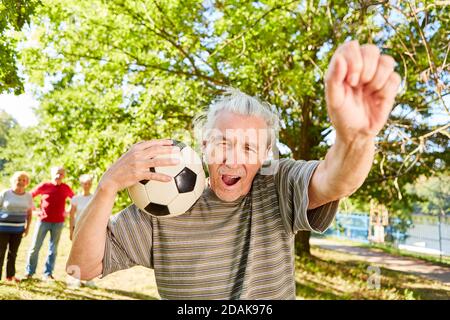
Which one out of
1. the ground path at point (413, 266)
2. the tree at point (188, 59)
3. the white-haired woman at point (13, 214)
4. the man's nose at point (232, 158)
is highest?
the tree at point (188, 59)

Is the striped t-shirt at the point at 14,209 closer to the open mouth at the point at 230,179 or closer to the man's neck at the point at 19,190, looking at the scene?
the man's neck at the point at 19,190

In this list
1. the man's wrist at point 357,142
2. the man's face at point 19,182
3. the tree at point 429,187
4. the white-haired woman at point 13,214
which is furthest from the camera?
the tree at point 429,187

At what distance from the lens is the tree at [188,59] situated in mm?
7719

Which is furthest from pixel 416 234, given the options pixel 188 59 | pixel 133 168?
pixel 133 168

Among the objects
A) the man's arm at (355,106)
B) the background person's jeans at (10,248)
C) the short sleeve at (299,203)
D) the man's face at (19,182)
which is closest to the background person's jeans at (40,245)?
the background person's jeans at (10,248)

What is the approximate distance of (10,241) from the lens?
589cm

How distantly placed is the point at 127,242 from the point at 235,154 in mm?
680

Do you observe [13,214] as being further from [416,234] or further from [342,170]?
[416,234]

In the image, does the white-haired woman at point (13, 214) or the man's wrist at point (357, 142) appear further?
the white-haired woman at point (13, 214)

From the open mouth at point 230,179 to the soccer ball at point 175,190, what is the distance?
0.57 feet

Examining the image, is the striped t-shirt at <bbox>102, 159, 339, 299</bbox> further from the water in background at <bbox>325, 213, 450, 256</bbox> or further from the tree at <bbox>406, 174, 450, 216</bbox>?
the water in background at <bbox>325, 213, 450, 256</bbox>

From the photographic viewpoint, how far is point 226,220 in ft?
6.58

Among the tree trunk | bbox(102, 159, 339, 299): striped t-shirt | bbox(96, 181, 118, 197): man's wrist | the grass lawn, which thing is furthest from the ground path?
bbox(96, 181, 118, 197): man's wrist

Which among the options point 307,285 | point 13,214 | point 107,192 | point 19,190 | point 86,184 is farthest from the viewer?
point 307,285
